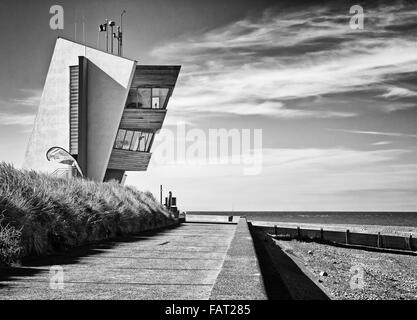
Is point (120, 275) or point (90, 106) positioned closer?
point (120, 275)

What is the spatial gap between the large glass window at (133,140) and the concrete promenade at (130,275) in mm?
26142

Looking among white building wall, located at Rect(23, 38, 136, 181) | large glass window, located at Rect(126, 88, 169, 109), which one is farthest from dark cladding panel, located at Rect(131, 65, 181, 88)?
white building wall, located at Rect(23, 38, 136, 181)

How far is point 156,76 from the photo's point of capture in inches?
1307

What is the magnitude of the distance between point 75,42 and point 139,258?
97.9 feet

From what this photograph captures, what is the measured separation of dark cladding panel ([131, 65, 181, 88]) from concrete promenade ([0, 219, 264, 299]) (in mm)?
24817

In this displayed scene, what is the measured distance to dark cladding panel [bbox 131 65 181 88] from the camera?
32844 mm

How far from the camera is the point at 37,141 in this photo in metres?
34.4

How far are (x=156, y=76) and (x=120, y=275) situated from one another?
28236mm

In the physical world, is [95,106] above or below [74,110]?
above

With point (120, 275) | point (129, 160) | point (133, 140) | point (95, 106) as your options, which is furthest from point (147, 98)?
point (120, 275)

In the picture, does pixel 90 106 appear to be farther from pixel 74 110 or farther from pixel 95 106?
pixel 74 110

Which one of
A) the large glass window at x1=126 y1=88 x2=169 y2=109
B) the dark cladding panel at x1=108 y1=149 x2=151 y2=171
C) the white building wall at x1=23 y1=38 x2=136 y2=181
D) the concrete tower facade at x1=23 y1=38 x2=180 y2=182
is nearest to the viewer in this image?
the concrete tower facade at x1=23 y1=38 x2=180 y2=182

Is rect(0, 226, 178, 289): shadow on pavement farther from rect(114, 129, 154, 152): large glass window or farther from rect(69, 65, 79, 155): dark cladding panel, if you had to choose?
rect(114, 129, 154, 152): large glass window
